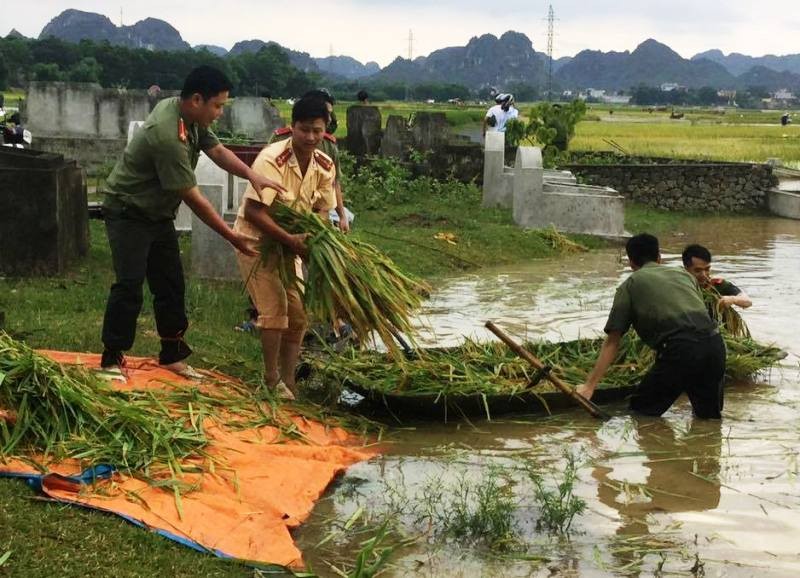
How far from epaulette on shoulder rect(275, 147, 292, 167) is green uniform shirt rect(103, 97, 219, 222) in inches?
19.3

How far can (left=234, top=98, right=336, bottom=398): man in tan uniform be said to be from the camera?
6.66 meters

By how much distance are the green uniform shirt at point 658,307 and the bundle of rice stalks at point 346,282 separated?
1.39m

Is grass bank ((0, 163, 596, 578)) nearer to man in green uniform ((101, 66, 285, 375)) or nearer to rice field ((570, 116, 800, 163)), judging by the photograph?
man in green uniform ((101, 66, 285, 375))

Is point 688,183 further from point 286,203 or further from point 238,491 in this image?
point 238,491

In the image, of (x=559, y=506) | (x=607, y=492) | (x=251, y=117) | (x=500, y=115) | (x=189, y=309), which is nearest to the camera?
(x=559, y=506)

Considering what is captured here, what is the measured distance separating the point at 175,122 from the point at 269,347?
4.85ft

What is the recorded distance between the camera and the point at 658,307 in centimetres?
723

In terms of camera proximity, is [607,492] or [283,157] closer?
[607,492]

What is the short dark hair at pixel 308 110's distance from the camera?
6.66 metres

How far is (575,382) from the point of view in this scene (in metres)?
7.89

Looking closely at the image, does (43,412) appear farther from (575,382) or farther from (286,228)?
(575,382)

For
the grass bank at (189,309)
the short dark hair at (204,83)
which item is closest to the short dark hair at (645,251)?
the grass bank at (189,309)

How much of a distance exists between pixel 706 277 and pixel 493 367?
71.6 inches

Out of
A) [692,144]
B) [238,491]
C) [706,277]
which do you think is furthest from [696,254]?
[692,144]
